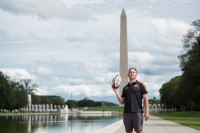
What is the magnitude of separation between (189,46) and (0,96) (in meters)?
68.4

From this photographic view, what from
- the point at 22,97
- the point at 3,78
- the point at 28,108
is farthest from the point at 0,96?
the point at 28,108

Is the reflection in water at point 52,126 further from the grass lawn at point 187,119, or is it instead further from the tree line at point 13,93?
the tree line at point 13,93

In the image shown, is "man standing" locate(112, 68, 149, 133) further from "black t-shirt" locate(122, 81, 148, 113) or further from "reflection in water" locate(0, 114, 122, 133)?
"reflection in water" locate(0, 114, 122, 133)

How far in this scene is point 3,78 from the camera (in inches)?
4422

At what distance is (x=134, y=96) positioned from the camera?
387 inches

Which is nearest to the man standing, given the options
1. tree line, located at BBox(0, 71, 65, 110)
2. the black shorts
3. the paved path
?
the black shorts

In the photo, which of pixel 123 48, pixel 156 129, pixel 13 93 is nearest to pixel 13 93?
pixel 13 93

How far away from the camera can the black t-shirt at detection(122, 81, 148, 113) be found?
9820mm

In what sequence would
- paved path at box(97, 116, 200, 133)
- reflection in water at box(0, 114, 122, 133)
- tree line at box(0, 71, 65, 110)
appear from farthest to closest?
tree line at box(0, 71, 65, 110) → reflection in water at box(0, 114, 122, 133) → paved path at box(97, 116, 200, 133)

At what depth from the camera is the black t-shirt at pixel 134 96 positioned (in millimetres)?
9820

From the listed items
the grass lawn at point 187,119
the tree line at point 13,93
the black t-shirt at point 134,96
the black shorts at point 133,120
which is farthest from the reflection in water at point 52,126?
the tree line at point 13,93

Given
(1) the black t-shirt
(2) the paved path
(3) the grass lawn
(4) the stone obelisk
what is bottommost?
(2) the paved path

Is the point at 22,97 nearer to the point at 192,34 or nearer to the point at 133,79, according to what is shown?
the point at 192,34

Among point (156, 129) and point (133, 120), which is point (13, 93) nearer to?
point (156, 129)
